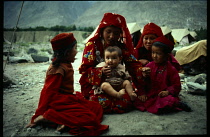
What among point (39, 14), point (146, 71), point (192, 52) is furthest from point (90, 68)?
point (39, 14)

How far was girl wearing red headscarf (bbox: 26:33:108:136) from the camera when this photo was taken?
6.08ft

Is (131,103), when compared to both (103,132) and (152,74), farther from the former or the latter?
(103,132)

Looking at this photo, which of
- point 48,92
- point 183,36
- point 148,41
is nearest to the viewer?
point 48,92

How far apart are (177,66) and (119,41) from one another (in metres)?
1.21

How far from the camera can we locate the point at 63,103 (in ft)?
6.55

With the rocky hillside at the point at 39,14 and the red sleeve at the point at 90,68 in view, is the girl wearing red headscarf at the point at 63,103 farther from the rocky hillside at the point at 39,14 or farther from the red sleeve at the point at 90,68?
the rocky hillside at the point at 39,14

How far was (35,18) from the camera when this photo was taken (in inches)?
3531

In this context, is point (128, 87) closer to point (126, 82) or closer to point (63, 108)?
point (126, 82)

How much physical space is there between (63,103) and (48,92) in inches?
9.3

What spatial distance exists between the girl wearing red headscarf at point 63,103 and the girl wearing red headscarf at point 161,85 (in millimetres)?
857

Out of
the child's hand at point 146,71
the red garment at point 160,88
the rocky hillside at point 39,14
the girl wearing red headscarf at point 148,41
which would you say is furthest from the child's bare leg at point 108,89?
the rocky hillside at point 39,14

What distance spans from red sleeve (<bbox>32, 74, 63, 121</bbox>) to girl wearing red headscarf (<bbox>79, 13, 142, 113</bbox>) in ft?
2.24

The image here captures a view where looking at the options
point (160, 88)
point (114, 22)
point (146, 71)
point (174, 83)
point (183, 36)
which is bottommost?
point (160, 88)

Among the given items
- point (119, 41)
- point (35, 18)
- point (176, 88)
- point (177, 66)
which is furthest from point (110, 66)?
point (35, 18)
